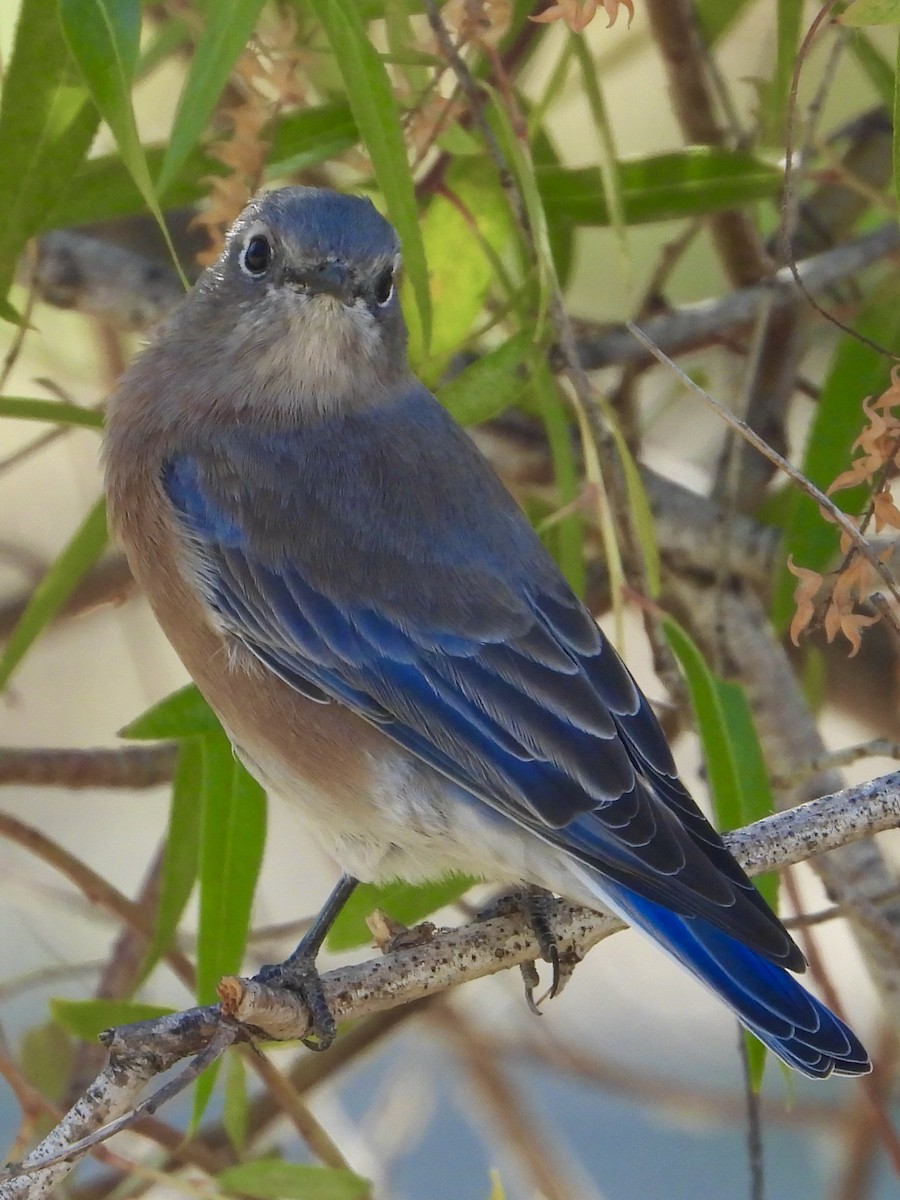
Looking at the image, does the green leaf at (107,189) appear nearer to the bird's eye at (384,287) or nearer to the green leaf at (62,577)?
the bird's eye at (384,287)

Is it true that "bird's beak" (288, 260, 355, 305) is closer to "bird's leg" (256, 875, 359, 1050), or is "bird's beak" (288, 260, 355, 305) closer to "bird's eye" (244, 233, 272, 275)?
"bird's eye" (244, 233, 272, 275)

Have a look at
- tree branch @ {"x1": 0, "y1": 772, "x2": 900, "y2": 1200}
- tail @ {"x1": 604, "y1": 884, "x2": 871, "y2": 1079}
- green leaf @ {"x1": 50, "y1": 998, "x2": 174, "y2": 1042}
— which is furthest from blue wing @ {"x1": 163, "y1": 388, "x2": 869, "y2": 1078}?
green leaf @ {"x1": 50, "y1": 998, "x2": 174, "y2": 1042}

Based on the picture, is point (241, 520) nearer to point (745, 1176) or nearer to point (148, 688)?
point (148, 688)

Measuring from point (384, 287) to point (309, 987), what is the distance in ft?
3.37

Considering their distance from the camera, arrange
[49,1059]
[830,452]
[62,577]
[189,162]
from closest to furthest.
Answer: [189,162] < [62,577] < [830,452] < [49,1059]

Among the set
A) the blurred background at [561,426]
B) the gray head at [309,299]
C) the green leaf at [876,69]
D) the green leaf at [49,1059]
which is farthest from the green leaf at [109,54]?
the green leaf at [49,1059]

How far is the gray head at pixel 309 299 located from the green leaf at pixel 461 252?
0.08m

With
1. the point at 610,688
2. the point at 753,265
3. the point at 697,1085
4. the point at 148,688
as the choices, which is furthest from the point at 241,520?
the point at 697,1085

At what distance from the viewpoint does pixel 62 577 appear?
2.65m

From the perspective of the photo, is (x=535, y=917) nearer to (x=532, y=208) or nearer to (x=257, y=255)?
(x=532, y=208)

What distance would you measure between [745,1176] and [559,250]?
2.68 metres

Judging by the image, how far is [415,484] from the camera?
2469mm

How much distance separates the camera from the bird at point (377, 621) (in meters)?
2.05

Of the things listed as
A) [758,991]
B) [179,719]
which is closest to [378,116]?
[179,719]
